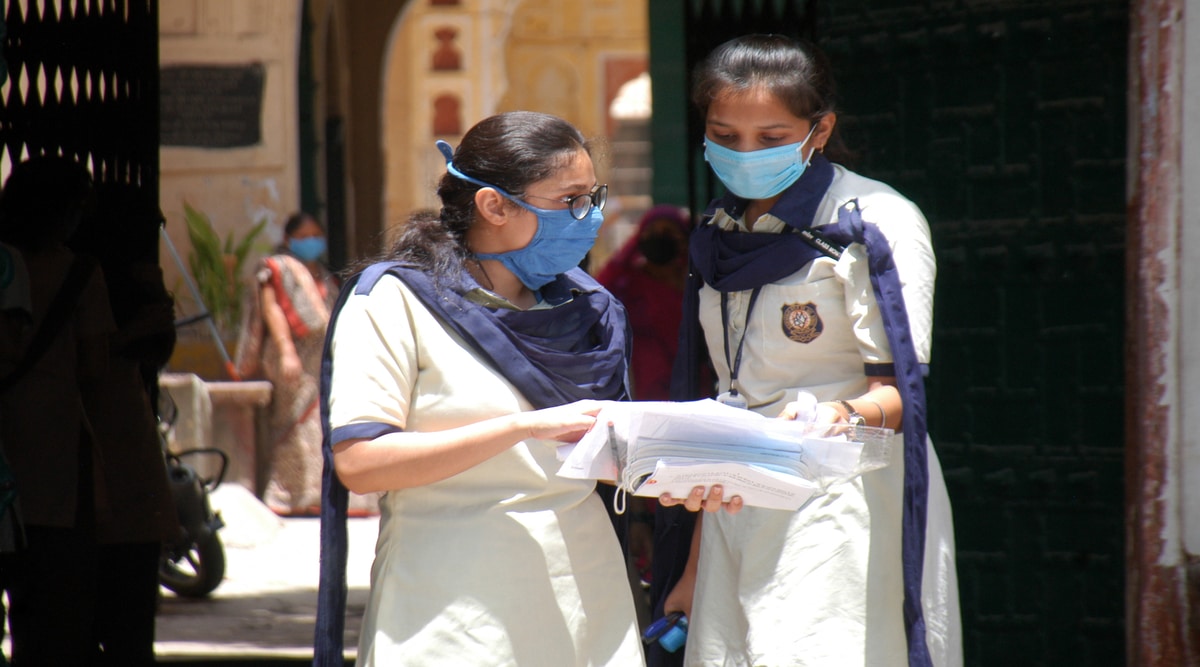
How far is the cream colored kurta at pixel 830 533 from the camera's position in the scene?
2.76 metres

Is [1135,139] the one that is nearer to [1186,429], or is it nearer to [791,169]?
[1186,429]

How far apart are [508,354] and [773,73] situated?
761 mm

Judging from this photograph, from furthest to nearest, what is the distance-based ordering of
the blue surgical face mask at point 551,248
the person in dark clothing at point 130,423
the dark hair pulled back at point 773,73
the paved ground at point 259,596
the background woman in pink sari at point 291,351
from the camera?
the background woman in pink sari at point 291,351 → the paved ground at point 259,596 → the person in dark clothing at point 130,423 → the dark hair pulled back at point 773,73 → the blue surgical face mask at point 551,248

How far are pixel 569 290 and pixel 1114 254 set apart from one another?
1892 millimetres

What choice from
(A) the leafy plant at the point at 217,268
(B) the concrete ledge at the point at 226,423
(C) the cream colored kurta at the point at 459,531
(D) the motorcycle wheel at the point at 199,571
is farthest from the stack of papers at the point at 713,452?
(A) the leafy plant at the point at 217,268

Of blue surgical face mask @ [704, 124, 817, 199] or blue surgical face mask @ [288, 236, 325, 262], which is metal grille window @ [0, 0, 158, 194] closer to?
blue surgical face mask @ [704, 124, 817, 199]

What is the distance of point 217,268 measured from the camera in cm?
982

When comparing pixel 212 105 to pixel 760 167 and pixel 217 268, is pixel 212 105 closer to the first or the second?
pixel 217 268

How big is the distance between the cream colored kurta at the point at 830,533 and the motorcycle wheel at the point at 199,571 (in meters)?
4.40

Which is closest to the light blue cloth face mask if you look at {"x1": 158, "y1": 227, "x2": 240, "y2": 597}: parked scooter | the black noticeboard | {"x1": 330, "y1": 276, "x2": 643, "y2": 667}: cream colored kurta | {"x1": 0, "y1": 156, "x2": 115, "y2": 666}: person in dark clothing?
{"x1": 330, "y1": 276, "x2": 643, "y2": 667}: cream colored kurta

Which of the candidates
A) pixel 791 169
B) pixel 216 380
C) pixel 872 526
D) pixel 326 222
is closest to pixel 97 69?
pixel 791 169

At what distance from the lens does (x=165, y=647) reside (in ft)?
19.6

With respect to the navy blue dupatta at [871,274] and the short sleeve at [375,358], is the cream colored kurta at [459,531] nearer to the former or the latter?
the short sleeve at [375,358]

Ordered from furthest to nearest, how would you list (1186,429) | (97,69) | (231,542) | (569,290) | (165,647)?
(231,542) < (165,647) < (97,69) < (1186,429) < (569,290)
